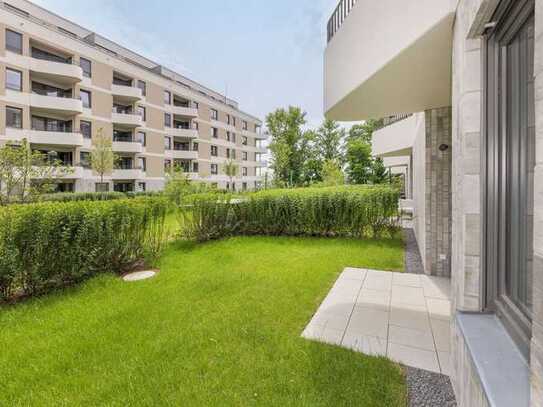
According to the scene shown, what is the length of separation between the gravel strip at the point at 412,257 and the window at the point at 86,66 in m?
24.9

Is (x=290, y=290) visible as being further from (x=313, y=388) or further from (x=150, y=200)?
(x=150, y=200)

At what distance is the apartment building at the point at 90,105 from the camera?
1733 cm

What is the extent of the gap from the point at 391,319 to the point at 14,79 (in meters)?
24.2

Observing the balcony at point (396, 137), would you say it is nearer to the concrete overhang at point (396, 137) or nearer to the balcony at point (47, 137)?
the concrete overhang at point (396, 137)

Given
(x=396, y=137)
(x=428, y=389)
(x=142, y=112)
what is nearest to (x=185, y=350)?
(x=428, y=389)

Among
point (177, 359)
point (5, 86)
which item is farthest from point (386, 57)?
point (5, 86)

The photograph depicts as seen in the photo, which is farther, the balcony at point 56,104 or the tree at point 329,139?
the tree at point 329,139

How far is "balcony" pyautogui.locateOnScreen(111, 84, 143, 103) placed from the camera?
899 inches

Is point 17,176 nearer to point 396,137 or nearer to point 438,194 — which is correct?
point 438,194

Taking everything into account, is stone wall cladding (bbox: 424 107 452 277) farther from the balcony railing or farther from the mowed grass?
the balcony railing

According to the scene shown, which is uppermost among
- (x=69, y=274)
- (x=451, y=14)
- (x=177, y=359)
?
(x=451, y=14)

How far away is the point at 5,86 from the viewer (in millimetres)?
16594

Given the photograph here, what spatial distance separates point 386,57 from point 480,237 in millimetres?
2002

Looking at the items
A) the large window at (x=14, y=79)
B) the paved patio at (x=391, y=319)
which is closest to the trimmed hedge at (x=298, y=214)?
the paved patio at (x=391, y=319)
